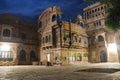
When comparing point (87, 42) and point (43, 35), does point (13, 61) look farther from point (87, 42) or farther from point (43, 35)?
point (87, 42)

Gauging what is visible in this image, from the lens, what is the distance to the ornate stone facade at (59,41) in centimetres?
2489

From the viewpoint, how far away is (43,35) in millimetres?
28734

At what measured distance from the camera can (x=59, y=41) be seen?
81.4 ft

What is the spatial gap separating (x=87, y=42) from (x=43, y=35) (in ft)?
33.1

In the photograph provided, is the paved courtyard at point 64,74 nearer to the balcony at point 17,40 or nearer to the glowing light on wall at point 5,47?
the glowing light on wall at point 5,47

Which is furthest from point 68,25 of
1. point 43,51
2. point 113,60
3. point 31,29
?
point 113,60

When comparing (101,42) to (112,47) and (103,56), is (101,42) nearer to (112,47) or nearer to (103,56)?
(112,47)

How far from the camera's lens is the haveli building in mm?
25516

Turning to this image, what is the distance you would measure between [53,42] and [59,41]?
1.51 meters

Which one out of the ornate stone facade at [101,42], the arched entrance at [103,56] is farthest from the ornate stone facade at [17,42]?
the arched entrance at [103,56]

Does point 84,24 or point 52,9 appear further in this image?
point 84,24

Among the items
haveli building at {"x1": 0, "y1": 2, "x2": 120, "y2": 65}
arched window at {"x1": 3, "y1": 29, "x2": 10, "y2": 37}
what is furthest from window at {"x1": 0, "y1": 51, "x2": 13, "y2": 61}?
arched window at {"x1": 3, "y1": 29, "x2": 10, "y2": 37}

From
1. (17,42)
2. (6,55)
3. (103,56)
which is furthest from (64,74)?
(103,56)

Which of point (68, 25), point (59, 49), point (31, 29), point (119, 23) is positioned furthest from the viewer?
point (31, 29)
